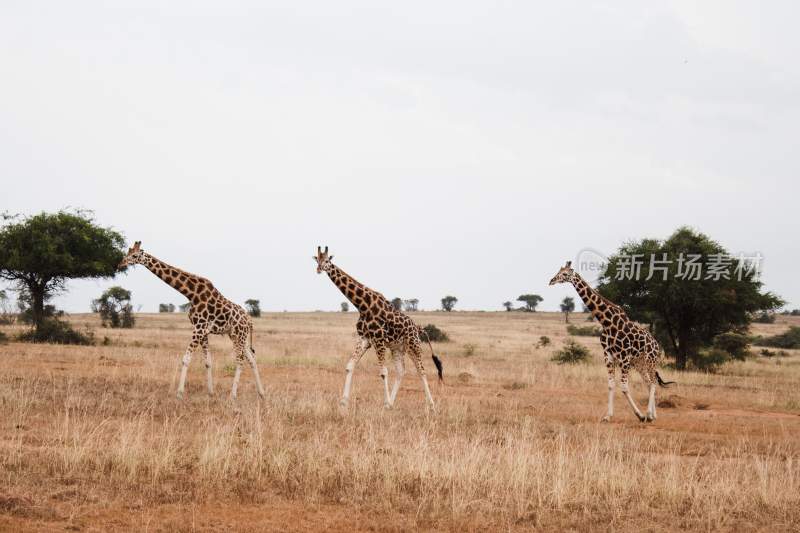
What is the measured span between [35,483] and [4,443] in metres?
1.82

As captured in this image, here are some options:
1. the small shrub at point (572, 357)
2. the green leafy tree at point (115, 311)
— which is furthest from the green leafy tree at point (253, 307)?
the small shrub at point (572, 357)

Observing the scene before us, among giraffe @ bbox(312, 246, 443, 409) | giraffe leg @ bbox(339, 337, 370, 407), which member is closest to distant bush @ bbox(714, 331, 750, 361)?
giraffe @ bbox(312, 246, 443, 409)

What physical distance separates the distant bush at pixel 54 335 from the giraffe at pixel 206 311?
1654cm

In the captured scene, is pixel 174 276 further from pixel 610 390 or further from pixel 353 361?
pixel 610 390

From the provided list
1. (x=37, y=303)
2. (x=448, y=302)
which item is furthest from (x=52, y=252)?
(x=448, y=302)

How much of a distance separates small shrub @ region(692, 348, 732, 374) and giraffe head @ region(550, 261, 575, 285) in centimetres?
1867

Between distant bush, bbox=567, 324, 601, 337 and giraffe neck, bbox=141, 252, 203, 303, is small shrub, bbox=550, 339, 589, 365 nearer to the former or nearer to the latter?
giraffe neck, bbox=141, 252, 203, 303

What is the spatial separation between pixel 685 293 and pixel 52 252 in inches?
1065

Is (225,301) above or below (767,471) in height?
above

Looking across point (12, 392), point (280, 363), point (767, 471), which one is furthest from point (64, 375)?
point (767, 471)

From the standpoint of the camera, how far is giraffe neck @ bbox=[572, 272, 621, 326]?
16344 millimetres

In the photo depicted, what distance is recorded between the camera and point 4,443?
941cm

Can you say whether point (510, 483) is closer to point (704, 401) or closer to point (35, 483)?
point (35, 483)

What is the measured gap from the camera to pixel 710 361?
111ft
